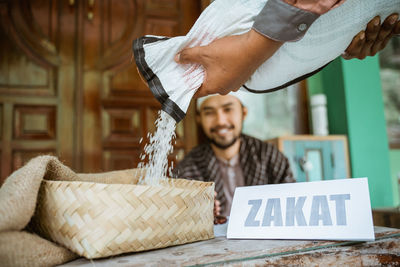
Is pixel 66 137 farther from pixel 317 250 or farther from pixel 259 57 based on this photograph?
pixel 317 250

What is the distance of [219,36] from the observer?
552mm

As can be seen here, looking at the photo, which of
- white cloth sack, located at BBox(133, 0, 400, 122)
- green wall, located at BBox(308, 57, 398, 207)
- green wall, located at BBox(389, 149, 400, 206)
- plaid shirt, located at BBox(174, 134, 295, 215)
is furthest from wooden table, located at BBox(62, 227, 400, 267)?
green wall, located at BBox(389, 149, 400, 206)

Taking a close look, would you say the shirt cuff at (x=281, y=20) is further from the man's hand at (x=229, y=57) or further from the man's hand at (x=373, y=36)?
the man's hand at (x=373, y=36)

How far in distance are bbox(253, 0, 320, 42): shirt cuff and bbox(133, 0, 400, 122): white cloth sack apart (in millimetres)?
52

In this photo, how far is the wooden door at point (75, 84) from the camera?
1.47 meters

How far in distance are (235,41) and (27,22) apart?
1352 millimetres

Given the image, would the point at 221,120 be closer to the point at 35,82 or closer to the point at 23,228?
the point at 35,82

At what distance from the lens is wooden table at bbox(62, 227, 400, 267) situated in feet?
1.30

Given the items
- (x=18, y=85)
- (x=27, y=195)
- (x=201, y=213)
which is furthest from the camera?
(x=18, y=85)

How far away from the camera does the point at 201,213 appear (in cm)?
52

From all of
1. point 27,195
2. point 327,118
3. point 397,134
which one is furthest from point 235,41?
point 397,134

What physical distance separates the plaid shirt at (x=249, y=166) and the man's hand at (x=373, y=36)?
855 mm

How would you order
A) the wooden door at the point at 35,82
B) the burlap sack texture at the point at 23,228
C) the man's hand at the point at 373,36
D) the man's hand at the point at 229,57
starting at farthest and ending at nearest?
1. the wooden door at the point at 35,82
2. the man's hand at the point at 373,36
3. the man's hand at the point at 229,57
4. the burlap sack texture at the point at 23,228

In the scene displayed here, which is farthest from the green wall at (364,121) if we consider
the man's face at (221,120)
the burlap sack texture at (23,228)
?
the burlap sack texture at (23,228)
